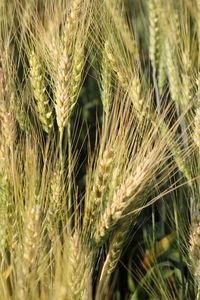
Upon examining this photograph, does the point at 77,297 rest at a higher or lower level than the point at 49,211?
lower

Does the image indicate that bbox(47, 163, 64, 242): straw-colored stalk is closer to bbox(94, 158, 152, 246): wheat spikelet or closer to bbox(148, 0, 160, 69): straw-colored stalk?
bbox(94, 158, 152, 246): wheat spikelet

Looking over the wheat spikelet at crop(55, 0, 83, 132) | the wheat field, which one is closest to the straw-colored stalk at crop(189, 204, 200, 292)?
the wheat field

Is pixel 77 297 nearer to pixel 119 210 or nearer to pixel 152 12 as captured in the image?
pixel 119 210

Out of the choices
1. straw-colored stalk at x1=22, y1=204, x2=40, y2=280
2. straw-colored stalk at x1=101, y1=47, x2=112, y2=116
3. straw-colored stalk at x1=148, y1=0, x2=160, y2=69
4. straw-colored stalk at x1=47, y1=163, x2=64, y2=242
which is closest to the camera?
straw-colored stalk at x1=22, y1=204, x2=40, y2=280

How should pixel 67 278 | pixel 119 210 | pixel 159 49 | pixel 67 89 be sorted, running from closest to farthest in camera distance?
pixel 67 278, pixel 119 210, pixel 67 89, pixel 159 49

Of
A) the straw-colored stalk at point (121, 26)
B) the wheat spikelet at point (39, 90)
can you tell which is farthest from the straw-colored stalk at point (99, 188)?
the straw-colored stalk at point (121, 26)

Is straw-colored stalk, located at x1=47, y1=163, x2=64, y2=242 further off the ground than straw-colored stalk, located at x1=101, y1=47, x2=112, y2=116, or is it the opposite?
straw-colored stalk, located at x1=101, y1=47, x2=112, y2=116

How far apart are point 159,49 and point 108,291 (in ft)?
2.58

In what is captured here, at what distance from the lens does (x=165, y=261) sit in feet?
4.41

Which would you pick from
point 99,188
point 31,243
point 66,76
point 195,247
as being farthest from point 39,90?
point 195,247

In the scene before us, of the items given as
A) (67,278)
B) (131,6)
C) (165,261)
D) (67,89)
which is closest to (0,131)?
(67,89)

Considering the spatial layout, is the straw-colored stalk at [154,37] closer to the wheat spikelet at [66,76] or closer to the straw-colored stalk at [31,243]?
the wheat spikelet at [66,76]

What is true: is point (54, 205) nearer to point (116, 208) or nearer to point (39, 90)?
point (116, 208)

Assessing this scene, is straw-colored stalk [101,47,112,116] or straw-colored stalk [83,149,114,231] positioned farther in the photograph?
straw-colored stalk [101,47,112,116]
